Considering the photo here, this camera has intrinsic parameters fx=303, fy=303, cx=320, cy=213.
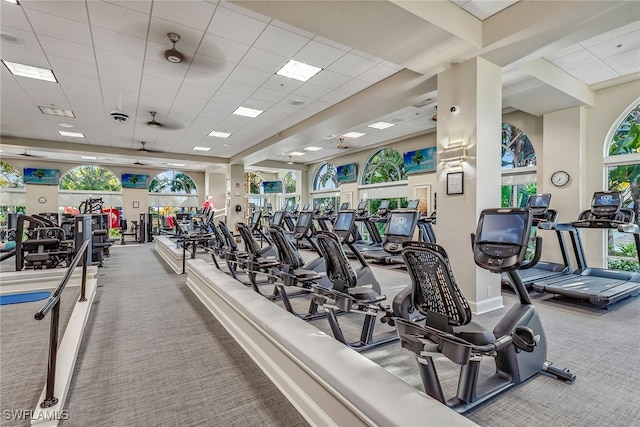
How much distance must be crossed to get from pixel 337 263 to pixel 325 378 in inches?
50.7

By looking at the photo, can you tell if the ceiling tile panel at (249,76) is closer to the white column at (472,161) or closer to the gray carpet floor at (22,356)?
the white column at (472,161)

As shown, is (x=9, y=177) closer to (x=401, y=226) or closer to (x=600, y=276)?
(x=401, y=226)

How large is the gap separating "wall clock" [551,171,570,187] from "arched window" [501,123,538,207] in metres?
0.75

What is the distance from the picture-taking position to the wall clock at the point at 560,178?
20.7ft

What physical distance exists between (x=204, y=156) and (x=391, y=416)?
43.3ft

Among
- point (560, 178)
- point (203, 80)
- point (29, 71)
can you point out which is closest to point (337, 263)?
point (203, 80)

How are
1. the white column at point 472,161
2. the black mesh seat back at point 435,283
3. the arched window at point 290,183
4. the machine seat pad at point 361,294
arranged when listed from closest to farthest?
1. the black mesh seat back at point 435,283
2. the machine seat pad at point 361,294
3. the white column at point 472,161
4. the arched window at point 290,183

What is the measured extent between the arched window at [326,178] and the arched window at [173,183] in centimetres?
785

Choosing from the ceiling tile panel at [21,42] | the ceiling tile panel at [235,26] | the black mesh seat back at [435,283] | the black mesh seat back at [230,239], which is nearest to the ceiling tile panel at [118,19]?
the ceiling tile panel at [235,26]

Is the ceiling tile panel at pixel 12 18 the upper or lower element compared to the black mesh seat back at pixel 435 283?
upper

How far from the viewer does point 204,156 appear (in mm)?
13016

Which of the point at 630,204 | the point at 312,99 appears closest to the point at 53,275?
the point at 312,99

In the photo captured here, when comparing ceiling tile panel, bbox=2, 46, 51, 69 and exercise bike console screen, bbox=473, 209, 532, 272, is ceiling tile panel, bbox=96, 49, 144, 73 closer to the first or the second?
ceiling tile panel, bbox=2, 46, 51, 69

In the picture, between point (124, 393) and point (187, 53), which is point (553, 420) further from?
point (187, 53)
